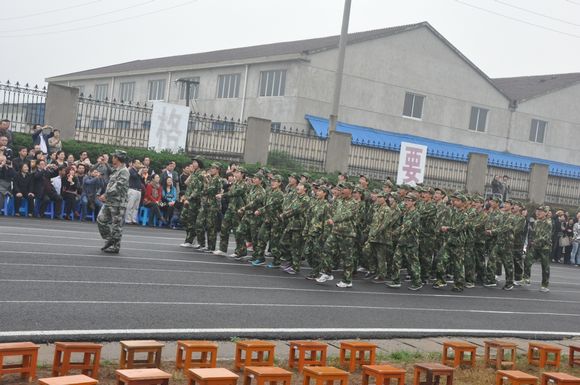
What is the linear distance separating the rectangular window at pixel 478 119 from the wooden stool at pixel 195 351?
39.7m

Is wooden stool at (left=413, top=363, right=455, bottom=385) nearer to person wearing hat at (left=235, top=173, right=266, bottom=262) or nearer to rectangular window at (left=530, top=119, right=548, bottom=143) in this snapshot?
person wearing hat at (left=235, top=173, right=266, bottom=262)

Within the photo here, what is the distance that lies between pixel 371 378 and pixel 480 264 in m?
11.0

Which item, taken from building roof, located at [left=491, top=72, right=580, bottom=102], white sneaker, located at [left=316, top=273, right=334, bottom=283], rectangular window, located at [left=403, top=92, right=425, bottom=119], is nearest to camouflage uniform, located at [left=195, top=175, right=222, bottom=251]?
white sneaker, located at [left=316, top=273, right=334, bottom=283]

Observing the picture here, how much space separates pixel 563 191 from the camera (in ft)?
120

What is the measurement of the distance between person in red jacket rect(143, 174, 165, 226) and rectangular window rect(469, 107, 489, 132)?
27.4m

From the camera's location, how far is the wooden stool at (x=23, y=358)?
6535mm

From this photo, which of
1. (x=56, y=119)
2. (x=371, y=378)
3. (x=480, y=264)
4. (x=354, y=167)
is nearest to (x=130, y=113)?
(x=56, y=119)

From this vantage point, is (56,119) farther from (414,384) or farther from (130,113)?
(414,384)

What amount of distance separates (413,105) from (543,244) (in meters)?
25.2


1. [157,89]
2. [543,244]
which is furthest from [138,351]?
[157,89]

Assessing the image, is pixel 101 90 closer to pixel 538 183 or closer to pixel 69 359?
pixel 538 183


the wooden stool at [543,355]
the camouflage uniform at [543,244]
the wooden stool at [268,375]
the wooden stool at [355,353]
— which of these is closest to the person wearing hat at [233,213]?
the camouflage uniform at [543,244]

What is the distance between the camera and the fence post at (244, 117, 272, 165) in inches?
1082

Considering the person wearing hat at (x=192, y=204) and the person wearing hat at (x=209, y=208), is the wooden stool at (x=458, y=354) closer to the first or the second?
the person wearing hat at (x=209, y=208)
